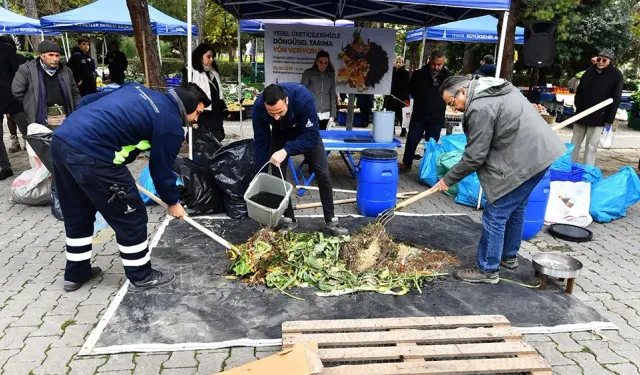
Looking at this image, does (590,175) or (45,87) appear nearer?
(590,175)

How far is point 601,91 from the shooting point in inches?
247

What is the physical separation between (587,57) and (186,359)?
19253 millimetres

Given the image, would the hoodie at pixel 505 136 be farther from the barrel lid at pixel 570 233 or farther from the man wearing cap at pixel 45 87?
the man wearing cap at pixel 45 87

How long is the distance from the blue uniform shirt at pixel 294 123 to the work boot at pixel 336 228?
0.80 metres

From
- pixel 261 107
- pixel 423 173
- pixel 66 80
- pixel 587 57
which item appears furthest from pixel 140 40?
pixel 587 57

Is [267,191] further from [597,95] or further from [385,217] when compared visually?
[597,95]

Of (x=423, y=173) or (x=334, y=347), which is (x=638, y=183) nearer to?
(x=423, y=173)

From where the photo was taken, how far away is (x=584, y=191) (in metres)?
5.01

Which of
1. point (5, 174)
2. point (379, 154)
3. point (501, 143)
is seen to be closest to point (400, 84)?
point (379, 154)

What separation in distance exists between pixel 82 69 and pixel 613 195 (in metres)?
8.78

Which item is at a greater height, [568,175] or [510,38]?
[510,38]

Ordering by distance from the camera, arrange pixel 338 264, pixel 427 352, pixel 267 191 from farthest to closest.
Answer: pixel 267 191, pixel 338 264, pixel 427 352

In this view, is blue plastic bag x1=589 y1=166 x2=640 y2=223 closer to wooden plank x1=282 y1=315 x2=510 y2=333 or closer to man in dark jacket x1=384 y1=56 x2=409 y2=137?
wooden plank x1=282 y1=315 x2=510 y2=333

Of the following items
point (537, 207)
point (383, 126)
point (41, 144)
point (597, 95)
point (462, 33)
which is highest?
point (462, 33)
